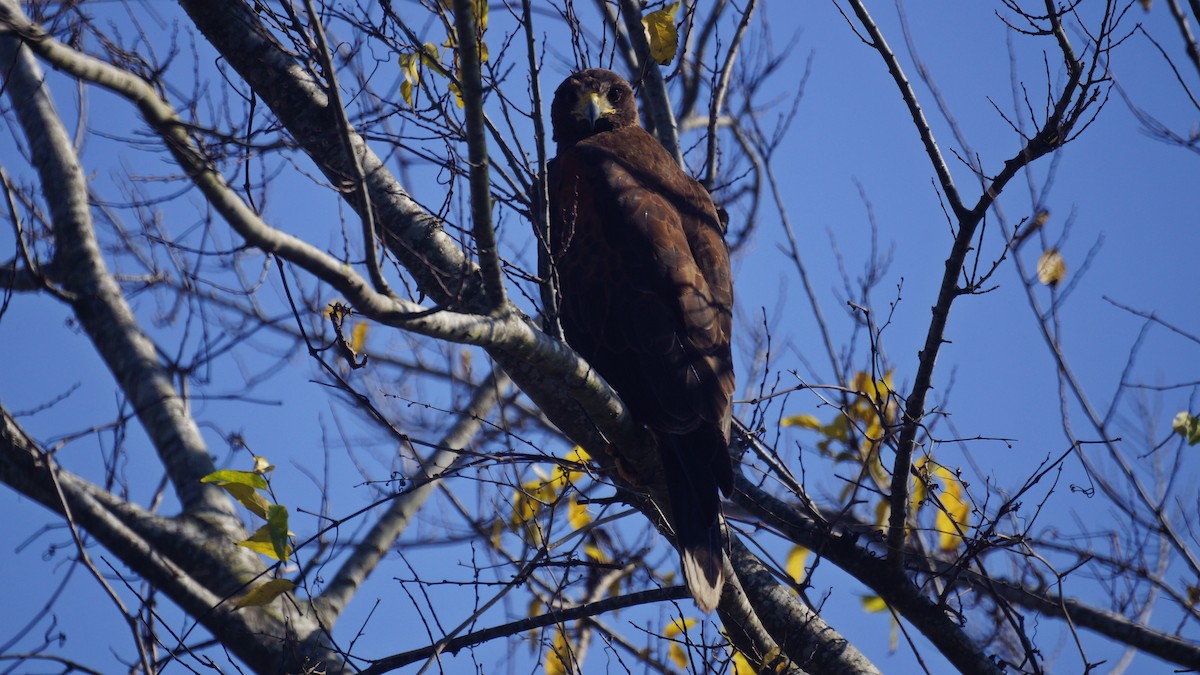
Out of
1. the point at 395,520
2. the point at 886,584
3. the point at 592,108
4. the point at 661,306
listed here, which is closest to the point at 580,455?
the point at 661,306

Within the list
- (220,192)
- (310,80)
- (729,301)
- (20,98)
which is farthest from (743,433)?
(20,98)

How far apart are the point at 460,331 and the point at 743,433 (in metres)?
1.91

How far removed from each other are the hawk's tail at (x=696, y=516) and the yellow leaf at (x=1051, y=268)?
75.5 inches

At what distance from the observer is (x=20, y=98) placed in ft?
18.9

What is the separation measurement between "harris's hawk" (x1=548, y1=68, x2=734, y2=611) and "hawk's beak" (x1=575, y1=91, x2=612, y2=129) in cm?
44

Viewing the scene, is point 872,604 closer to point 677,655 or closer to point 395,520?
point 677,655

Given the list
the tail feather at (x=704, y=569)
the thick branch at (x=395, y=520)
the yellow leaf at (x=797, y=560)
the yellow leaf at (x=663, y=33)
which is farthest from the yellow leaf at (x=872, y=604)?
the yellow leaf at (x=663, y=33)

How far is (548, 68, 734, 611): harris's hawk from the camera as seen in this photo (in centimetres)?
352

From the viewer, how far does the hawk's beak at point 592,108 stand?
5.20m

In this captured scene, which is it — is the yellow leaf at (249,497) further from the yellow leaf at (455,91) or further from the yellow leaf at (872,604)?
the yellow leaf at (872,604)

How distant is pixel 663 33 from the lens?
3863mm

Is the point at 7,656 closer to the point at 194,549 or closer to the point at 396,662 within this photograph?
→ the point at 194,549

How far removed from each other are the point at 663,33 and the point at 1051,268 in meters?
2.06

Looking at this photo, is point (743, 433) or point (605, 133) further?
point (605, 133)
